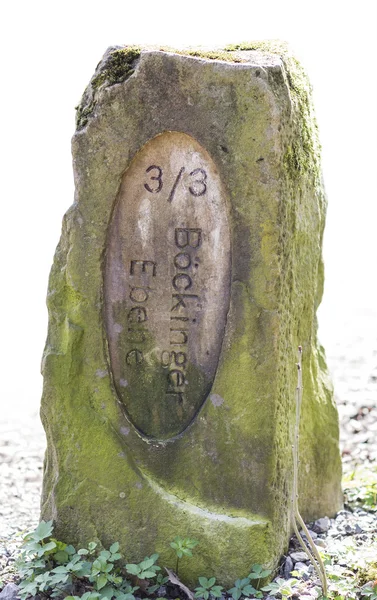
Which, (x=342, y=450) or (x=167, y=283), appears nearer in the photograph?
(x=167, y=283)

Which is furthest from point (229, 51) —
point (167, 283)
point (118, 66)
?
point (167, 283)

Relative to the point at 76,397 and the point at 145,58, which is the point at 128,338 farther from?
the point at 145,58

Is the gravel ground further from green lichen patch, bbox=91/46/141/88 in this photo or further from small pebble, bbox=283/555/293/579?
green lichen patch, bbox=91/46/141/88

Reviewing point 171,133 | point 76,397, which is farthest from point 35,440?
point 171,133

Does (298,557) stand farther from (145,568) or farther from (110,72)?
(110,72)

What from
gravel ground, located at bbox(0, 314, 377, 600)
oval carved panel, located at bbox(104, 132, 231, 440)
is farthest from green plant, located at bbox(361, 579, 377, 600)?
oval carved panel, located at bbox(104, 132, 231, 440)

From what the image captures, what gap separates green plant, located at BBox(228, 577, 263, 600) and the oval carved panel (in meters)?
0.64

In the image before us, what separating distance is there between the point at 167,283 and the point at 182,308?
4.7 inches

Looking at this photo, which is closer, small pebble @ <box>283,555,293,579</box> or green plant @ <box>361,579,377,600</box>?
green plant @ <box>361,579,377,600</box>

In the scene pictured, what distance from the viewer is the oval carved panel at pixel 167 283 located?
335cm

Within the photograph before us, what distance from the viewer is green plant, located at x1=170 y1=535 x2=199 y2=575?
328 centimetres

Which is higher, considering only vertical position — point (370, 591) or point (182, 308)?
point (182, 308)

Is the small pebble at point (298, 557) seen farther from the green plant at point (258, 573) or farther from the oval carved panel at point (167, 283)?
the oval carved panel at point (167, 283)

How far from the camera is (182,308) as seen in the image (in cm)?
345
